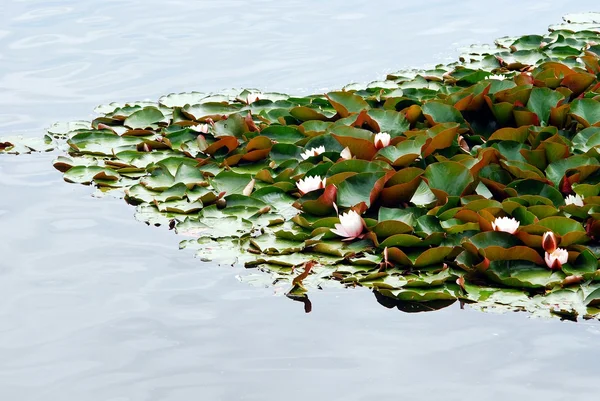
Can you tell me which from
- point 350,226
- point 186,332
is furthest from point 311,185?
point 186,332

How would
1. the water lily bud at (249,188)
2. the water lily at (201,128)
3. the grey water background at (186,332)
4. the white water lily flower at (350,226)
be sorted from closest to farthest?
the grey water background at (186,332), the white water lily flower at (350,226), the water lily bud at (249,188), the water lily at (201,128)

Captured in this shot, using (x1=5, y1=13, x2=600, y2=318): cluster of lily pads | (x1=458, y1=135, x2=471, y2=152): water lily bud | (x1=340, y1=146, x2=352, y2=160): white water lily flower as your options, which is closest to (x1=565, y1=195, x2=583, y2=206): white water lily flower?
(x1=5, y1=13, x2=600, y2=318): cluster of lily pads

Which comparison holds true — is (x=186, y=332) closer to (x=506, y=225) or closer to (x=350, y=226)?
(x=350, y=226)

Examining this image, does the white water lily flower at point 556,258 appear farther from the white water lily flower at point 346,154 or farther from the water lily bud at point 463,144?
the white water lily flower at point 346,154

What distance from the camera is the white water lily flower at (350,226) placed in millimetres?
3701

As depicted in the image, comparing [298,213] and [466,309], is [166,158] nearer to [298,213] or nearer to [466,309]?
[298,213]

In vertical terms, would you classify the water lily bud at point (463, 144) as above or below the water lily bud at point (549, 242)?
above

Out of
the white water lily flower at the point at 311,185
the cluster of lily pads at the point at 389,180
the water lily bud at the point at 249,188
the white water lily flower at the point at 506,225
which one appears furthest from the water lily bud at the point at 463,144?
the water lily bud at the point at 249,188

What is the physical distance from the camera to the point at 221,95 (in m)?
5.74

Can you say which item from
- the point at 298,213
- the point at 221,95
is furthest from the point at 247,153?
the point at 221,95

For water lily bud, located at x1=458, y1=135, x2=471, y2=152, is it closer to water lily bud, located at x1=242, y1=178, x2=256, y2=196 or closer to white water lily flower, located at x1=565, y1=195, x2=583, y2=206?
white water lily flower, located at x1=565, y1=195, x2=583, y2=206

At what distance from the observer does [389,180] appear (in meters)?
3.99

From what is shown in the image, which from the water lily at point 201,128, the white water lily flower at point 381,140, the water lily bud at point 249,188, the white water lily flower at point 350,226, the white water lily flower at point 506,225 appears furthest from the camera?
the water lily at point 201,128

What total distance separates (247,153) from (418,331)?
175 centimetres
